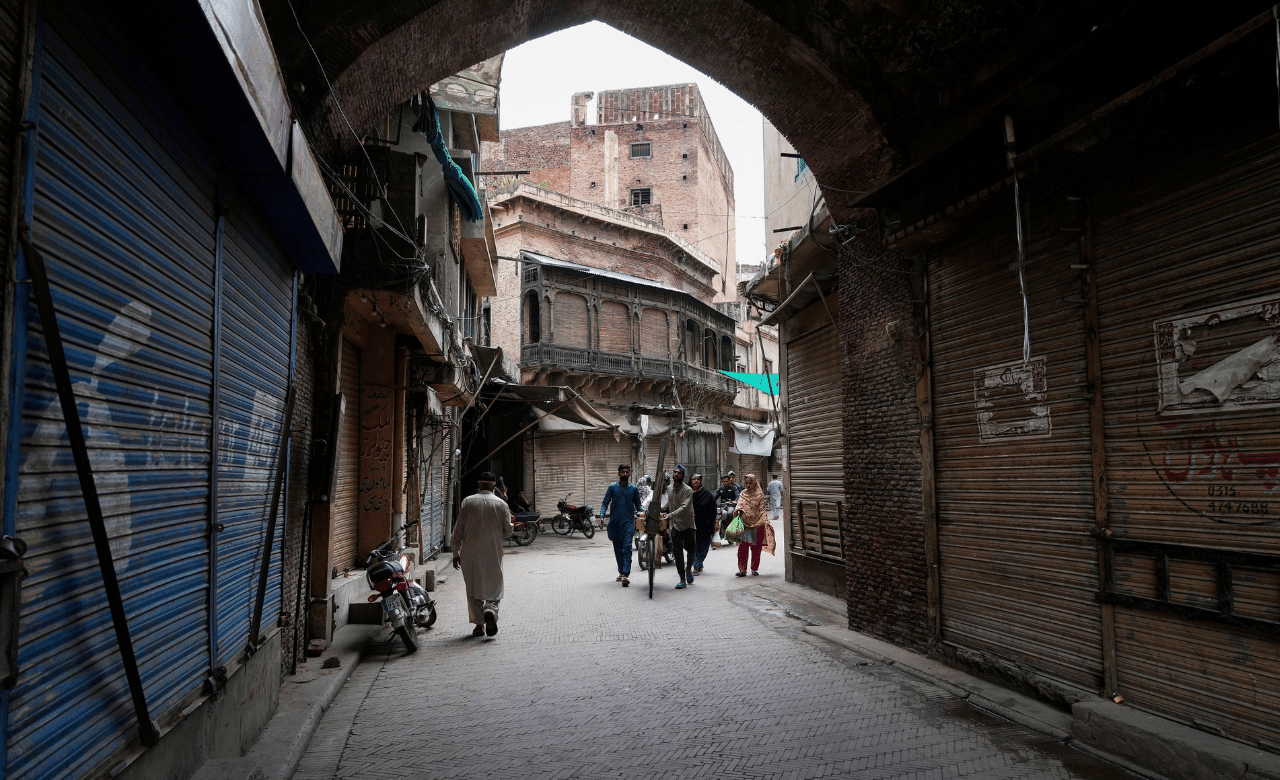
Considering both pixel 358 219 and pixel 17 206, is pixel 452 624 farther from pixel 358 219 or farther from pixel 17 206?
pixel 17 206

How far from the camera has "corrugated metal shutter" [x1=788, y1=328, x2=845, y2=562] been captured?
10.5 metres

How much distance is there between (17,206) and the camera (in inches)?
87.5

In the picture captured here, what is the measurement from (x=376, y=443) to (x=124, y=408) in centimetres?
827

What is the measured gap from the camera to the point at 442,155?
11117 millimetres

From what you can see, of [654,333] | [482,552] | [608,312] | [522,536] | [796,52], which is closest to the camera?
[796,52]

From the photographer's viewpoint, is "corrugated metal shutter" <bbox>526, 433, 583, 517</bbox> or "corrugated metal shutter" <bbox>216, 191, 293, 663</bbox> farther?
"corrugated metal shutter" <bbox>526, 433, 583, 517</bbox>

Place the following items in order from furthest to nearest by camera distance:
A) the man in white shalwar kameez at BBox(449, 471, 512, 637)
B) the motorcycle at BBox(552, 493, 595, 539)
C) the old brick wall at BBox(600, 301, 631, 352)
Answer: the old brick wall at BBox(600, 301, 631, 352) → the motorcycle at BBox(552, 493, 595, 539) → the man in white shalwar kameez at BBox(449, 471, 512, 637)

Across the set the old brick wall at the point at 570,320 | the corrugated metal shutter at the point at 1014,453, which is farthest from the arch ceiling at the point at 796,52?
the old brick wall at the point at 570,320

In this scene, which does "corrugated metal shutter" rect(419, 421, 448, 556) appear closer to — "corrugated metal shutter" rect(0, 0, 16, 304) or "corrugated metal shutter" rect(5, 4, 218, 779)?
"corrugated metal shutter" rect(5, 4, 218, 779)

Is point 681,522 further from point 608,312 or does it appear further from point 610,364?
point 608,312

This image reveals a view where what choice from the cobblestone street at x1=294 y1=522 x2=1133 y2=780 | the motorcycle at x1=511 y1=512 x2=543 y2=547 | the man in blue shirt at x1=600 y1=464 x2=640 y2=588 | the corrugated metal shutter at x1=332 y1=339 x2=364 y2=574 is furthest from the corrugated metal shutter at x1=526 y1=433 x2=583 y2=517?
the cobblestone street at x1=294 y1=522 x2=1133 y2=780

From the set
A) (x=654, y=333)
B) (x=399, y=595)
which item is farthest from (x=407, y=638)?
(x=654, y=333)

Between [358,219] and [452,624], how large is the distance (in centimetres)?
481

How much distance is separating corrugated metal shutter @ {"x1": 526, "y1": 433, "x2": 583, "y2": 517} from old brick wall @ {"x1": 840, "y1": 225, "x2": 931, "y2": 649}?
723 inches
